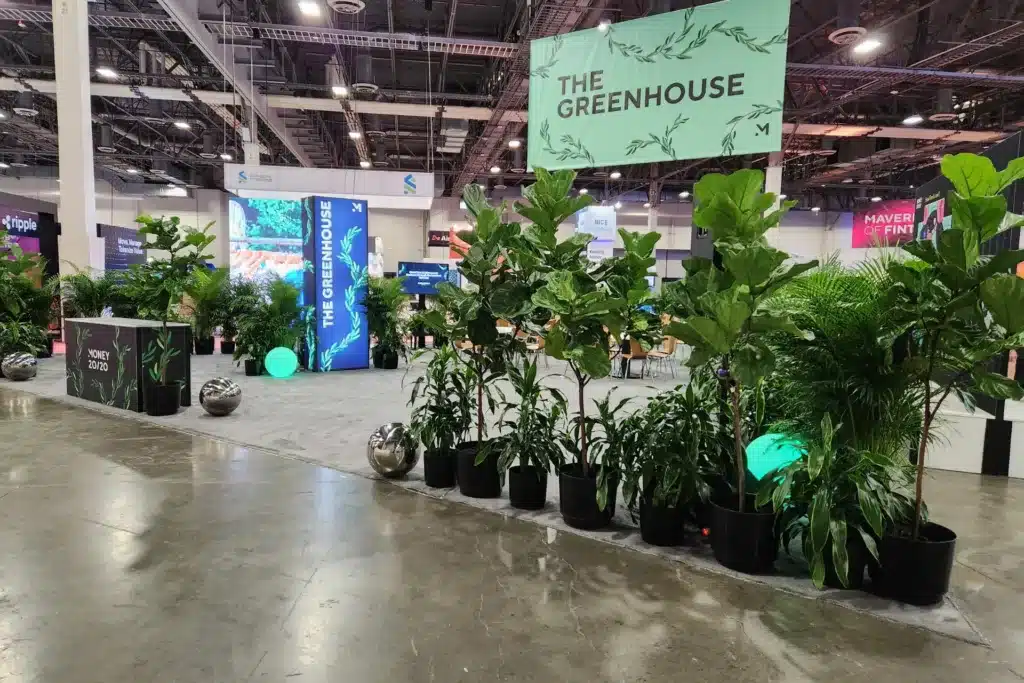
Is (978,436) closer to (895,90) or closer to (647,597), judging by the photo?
(647,597)

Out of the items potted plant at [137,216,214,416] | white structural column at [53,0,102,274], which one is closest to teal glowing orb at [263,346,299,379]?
potted plant at [137,216,214,416]

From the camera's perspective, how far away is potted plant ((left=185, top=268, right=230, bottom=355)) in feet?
31.6

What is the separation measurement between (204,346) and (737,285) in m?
11.8

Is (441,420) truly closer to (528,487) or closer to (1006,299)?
(528,487)

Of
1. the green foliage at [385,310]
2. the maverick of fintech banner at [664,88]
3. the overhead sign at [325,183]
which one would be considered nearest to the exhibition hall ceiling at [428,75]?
the overhead sign at [325,183]

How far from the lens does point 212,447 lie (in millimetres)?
5090

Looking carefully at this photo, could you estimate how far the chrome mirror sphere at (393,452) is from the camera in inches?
164

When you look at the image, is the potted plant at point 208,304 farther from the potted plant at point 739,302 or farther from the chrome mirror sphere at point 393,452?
the potted plant at point 739,302

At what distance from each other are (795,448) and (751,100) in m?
1.57

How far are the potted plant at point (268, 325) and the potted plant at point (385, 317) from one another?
1097mm

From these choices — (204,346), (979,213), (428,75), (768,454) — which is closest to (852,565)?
(768,454)

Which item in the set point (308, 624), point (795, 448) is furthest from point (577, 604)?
point (795, 448)

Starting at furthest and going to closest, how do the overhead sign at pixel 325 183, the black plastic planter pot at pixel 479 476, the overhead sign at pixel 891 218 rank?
the overhead sign at pixel 891 218
the overhead sign at pixel 325 183
the black plastic planter pot at pixel 479 476

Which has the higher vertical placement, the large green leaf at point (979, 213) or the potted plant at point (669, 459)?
the large green leaf at point (979, 213)
